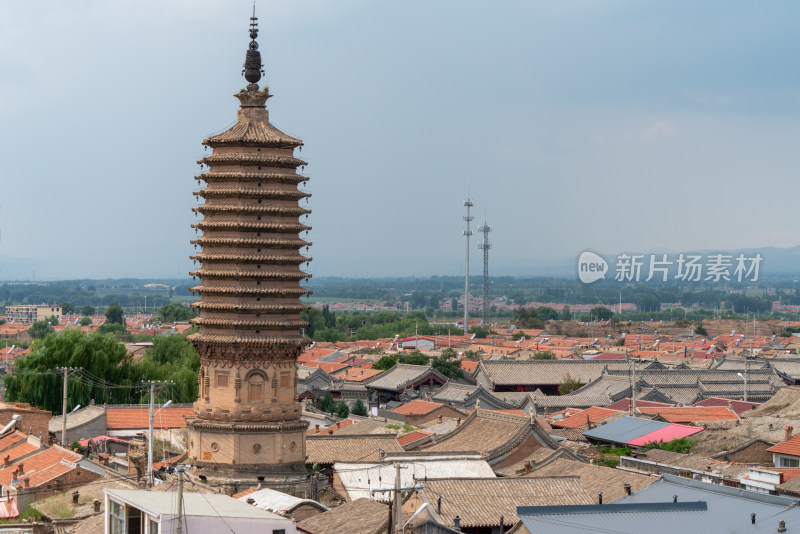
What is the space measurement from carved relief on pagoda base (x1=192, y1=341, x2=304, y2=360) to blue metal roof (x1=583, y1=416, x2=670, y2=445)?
46.7 feet

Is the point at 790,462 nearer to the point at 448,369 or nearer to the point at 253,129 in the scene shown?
the point at 253,129

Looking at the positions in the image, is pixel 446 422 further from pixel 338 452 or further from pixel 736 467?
pixel 736 467

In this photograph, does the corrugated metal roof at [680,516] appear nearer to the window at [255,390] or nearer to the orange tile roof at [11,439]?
the window at [255,390]

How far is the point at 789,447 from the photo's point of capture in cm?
3472

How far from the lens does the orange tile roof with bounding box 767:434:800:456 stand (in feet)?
113

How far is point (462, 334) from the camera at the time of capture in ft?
444

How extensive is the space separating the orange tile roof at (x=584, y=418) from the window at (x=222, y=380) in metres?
21.0

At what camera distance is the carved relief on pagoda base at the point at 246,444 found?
29609mm

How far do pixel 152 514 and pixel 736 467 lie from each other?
1870 cm

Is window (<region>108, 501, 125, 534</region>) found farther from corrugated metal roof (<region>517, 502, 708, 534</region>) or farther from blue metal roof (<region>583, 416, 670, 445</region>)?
blue metal roof (<region>583, 416, 670, 445</region>)

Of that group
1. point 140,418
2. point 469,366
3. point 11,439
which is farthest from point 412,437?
point 469,366

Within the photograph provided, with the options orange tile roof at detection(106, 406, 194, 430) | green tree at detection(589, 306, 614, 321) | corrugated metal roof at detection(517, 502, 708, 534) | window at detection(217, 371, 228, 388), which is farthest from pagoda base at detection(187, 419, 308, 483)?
green tree at detection(589, 306, 614, 321)

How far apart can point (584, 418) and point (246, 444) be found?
2280 centimetres

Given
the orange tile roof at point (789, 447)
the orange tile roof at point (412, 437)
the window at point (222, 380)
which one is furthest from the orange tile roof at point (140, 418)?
the orange tile roof at point (789, 447)
